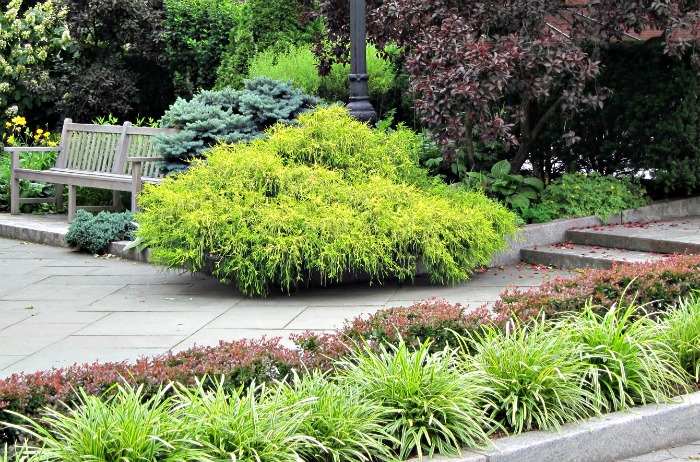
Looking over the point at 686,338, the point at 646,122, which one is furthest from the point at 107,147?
the point at 686,338

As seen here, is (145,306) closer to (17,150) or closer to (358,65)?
(358,65)

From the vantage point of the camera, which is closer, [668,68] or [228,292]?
[228,292]

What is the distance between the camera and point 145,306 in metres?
7.98

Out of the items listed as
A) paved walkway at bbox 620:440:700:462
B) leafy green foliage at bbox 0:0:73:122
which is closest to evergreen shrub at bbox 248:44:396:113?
leafy green foliage at bbox 0:0:73:122

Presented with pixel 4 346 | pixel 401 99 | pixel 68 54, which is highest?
pixel 68 54

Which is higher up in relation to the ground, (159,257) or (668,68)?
(668,68)

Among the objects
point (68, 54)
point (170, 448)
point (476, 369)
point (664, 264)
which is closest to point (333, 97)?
point (68, 54)

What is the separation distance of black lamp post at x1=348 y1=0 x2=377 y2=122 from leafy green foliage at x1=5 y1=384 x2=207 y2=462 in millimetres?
6355

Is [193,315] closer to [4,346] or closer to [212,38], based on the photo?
[4,346]

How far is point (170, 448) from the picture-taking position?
3916 mm

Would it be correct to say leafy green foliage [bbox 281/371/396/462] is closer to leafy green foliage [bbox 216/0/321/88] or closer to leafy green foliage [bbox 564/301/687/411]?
leafy green foliage [bbox 564/301/687/411]

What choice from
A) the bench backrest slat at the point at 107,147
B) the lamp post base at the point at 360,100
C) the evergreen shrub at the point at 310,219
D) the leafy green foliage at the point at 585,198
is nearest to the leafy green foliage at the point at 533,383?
the evergreen shrub at the point at 310,219

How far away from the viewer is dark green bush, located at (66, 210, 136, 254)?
10.4m

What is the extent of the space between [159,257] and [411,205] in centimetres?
220
